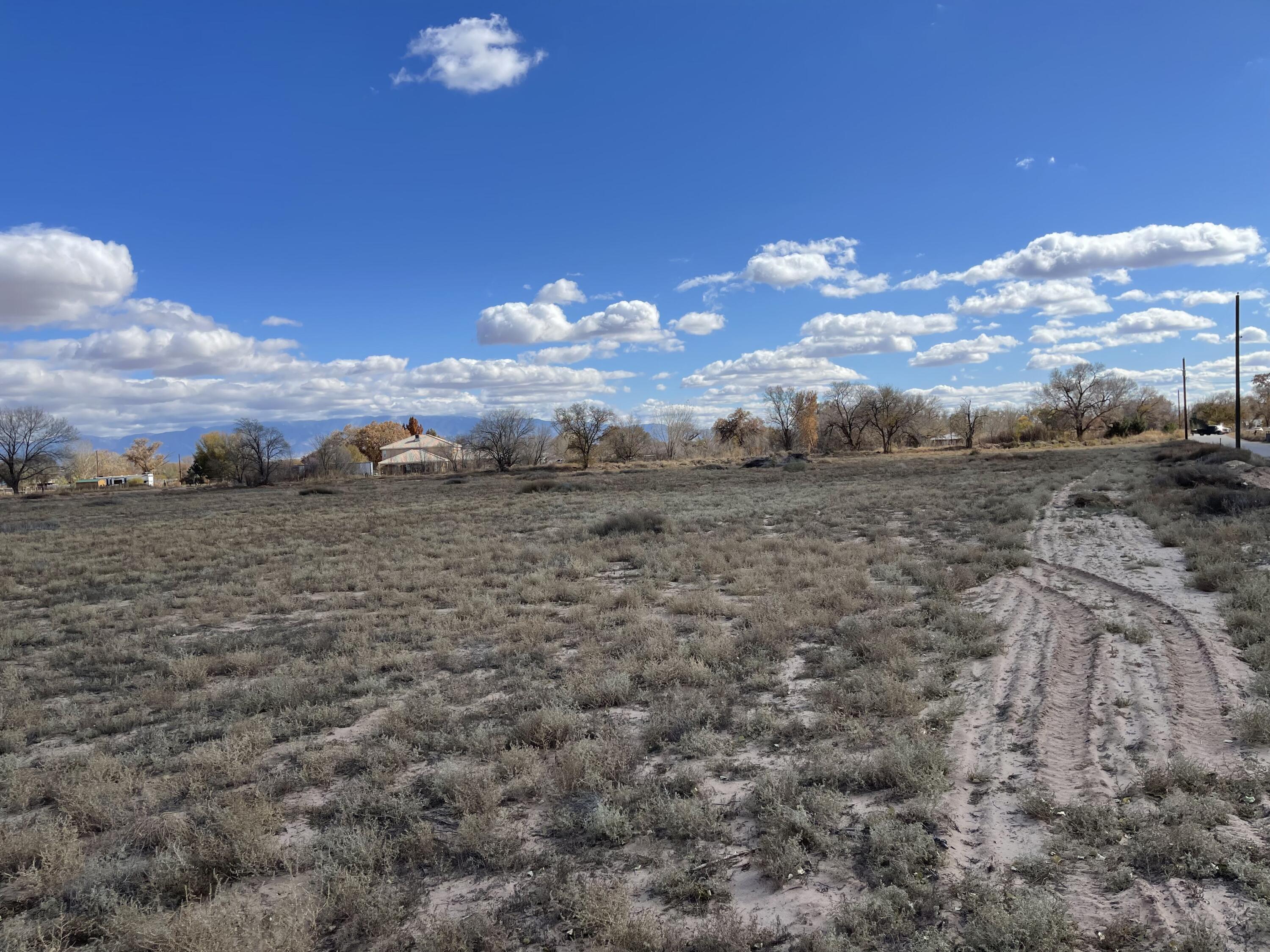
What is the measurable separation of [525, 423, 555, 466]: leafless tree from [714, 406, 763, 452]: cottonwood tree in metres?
28.3

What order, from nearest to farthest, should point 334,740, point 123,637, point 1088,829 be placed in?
point 1088,829, point 334,740, point 123,637

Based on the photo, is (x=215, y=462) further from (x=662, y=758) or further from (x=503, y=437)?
(x=662, y=758)

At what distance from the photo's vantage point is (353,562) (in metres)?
15.6

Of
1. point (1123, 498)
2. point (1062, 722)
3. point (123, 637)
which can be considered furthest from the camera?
point (1123, 498)

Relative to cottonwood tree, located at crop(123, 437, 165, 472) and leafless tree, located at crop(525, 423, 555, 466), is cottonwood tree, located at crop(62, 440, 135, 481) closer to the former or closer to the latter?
cottonwood tree, located at crop(123, 437, 165, 472)

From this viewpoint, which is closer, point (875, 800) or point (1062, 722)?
point (875, 800)

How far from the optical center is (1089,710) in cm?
566

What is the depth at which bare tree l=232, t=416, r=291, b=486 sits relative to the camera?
223ft

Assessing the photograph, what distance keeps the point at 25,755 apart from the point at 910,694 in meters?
8.01

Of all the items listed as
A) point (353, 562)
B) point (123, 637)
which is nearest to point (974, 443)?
point (353, 562)

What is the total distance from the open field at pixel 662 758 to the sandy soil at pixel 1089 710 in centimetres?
3

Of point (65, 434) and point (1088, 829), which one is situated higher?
point (65, 434)

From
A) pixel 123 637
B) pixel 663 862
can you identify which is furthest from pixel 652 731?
pixel 123 637

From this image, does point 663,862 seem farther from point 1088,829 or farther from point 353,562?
point 353,562
